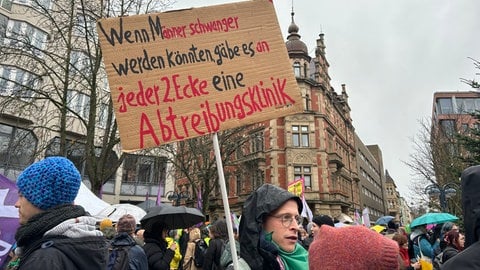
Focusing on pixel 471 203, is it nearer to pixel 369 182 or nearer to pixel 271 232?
pixel 271 232

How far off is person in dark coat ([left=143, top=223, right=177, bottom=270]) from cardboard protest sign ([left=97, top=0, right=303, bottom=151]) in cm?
222

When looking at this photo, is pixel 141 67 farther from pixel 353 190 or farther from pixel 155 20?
pixel 353 190

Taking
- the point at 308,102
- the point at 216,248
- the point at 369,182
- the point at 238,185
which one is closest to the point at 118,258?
the point at 216,248

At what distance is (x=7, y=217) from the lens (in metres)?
3.67

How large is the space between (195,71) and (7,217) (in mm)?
2888

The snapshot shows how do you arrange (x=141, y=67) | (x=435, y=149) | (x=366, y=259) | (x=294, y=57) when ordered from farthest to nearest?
(x=294, y=57) → (x=435, y=149) → (x=141, y=67) → (x=366, y=259)

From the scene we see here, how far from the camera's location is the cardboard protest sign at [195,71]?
259 centimetres

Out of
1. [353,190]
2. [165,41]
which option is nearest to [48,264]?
[165,41]

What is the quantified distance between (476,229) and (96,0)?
1541cm

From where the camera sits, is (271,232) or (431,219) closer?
(271,232)

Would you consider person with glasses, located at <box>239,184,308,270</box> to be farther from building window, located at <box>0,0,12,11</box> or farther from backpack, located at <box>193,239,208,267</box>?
building window, located at <box>0,0,12,11</box>

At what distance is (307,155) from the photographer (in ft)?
106

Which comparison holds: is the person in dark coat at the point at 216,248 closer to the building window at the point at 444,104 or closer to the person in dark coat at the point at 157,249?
the person in dark coat at the point at 157,249

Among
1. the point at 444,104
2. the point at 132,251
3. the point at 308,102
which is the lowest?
the point at 132,251
